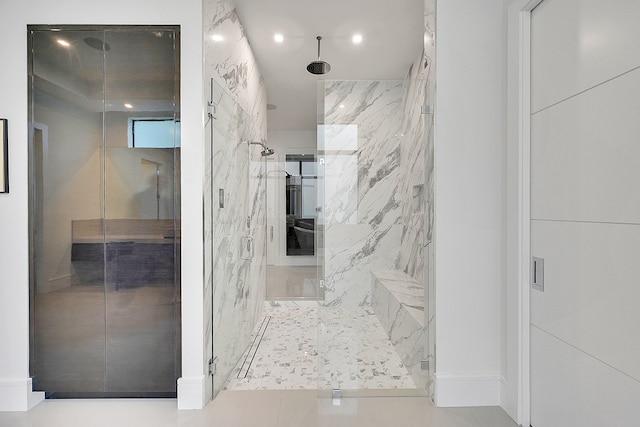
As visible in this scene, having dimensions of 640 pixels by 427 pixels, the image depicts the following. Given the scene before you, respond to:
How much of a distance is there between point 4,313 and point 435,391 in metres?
2.63

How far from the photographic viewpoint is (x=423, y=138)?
2.23 m

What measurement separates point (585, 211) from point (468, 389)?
→ 4.06 ft

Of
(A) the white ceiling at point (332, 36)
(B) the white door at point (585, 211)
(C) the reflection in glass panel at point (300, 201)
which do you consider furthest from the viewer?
(C) the reflection in glass panel at point (300, 201)

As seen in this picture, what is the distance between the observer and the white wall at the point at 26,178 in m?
2.09

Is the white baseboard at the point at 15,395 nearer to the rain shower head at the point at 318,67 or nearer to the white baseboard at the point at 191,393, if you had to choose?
the white baseboard at the point at 191,393

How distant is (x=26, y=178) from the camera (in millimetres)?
2121

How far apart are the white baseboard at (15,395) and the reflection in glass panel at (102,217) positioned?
0.06 m

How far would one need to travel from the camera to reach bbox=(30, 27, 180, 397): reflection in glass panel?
84.3 inches

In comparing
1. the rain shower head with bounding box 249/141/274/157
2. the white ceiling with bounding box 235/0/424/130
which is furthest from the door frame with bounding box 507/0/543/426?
the rain shower head with bounding box 249/141/274/157

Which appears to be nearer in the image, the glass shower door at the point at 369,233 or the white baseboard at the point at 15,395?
the white baseboard at the point at 15,395

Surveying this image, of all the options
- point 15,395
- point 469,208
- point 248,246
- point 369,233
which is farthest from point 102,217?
point 469,208

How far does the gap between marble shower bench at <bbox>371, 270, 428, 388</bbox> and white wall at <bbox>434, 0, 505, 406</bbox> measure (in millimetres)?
164

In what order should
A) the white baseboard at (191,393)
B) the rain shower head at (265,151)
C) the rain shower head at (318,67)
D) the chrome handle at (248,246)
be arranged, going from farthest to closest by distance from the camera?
the rain shower head at (265,151)
the rain shower head at (318,67)
the chrome handle at (248,246)
the white baseboard at (191,393)

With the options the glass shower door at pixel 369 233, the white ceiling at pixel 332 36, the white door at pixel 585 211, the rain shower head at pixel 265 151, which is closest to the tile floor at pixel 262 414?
the glass shower door at pixel 369 233
